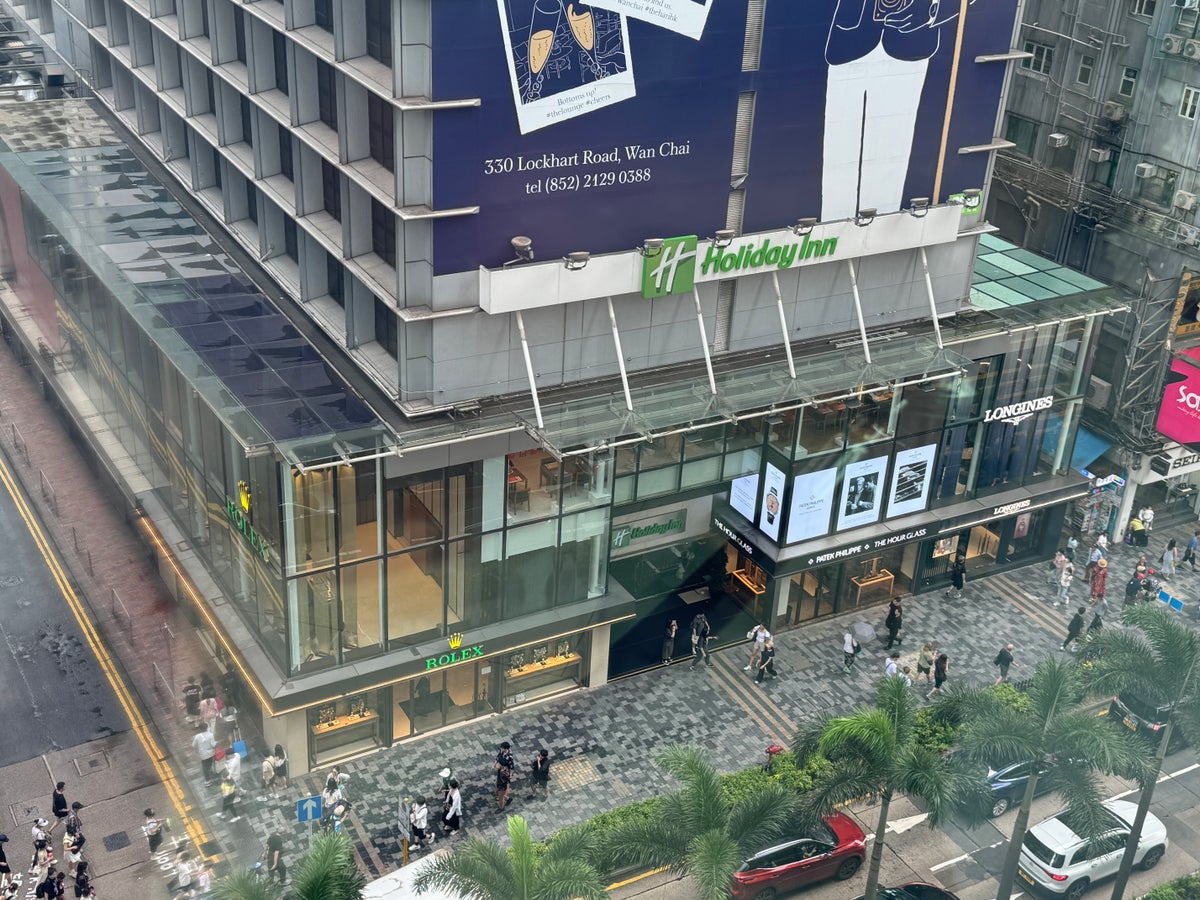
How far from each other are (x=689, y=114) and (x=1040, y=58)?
25.9 meters

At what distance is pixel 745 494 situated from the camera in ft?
160

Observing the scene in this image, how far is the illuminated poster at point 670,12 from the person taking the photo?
123 feet

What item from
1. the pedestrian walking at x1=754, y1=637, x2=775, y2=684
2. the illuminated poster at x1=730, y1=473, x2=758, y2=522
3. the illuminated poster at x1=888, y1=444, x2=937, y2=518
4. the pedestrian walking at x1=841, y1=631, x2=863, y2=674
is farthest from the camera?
the illuminated poster at x1=888, y1=444, x2=937, y2=518

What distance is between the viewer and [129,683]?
46.0 metres

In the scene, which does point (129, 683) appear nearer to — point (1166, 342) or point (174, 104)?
point (174, 104)

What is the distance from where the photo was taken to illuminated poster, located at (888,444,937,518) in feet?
163

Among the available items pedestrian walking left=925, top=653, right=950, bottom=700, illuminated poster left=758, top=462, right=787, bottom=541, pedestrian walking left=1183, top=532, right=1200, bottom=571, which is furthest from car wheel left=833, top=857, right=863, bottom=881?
pedestrian walking left=1183, top=532, right=1200, bottom=571

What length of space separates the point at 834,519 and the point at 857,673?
5.39m

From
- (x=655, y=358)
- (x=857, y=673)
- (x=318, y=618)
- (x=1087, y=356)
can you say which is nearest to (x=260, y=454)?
(x=318, y=618)

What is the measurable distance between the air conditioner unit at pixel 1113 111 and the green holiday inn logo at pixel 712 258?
17972mm

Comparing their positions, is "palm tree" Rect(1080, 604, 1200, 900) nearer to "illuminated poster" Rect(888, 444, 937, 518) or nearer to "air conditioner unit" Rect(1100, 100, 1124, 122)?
"illuminated poster" Rect(888, 444, 937, 518)

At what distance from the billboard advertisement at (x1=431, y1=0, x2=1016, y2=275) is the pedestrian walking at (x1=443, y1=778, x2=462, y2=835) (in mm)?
14912

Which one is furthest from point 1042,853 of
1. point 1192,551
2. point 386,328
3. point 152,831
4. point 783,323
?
point 152,831

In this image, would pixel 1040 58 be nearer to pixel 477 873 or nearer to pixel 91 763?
pixel 477 873
